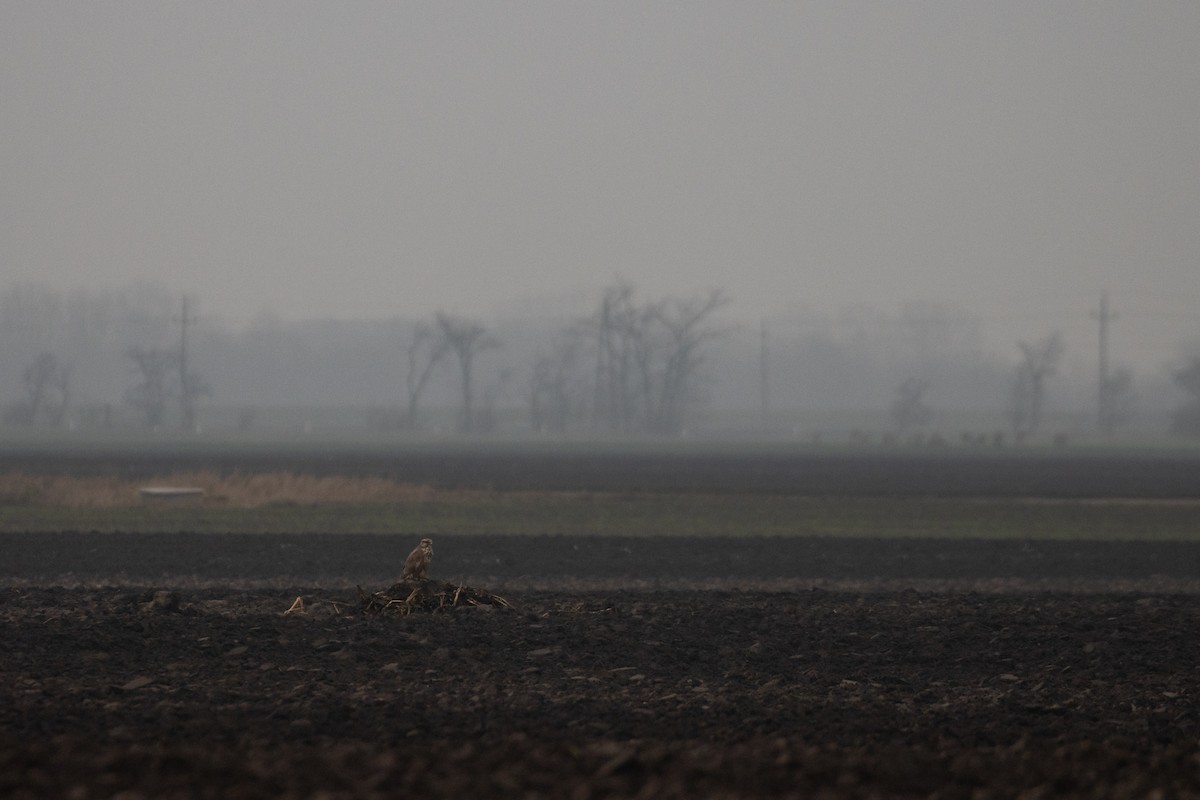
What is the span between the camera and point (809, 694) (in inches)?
478

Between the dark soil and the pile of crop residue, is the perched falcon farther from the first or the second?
the dark soil

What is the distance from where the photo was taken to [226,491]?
39.1 meters

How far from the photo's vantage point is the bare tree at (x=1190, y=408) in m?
123

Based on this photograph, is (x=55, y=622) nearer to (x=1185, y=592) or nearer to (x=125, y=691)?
(x=125, y=691)

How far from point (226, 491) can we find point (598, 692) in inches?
1132

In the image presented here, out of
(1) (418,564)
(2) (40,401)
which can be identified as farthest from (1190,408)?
(1) (418,564)

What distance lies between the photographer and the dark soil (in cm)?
861

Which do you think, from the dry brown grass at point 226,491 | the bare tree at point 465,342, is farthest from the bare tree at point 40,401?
the dry brown grass at point 226,491

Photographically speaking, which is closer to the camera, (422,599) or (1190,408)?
(422,599)

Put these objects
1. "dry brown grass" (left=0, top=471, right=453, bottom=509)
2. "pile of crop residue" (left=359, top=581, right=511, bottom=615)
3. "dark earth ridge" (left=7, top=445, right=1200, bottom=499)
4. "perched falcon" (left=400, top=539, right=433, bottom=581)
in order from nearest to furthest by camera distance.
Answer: "pile of crop residue" (left=359, top=581, right=511, bottom=615)
"perched falcon" (left=400, top=539, right=433, bottom=581)
"dry brown grass" (left=0, top=471, right=453, bottom=509)
"dark earth ridge" (left=7, top=445, right=1200, bottom=499)

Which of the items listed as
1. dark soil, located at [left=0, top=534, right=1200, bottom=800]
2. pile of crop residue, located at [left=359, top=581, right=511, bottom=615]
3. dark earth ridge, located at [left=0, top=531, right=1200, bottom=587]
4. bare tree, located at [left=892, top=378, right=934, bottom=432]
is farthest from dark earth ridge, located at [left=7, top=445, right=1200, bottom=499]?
bare tree, located at [left=892, top=378, right=934, bottom=432]

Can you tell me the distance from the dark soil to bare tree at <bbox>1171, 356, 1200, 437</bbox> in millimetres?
108914

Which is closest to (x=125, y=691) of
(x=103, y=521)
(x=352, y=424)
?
(x=103, y=521)

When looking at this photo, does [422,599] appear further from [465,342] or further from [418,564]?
[465,342]
